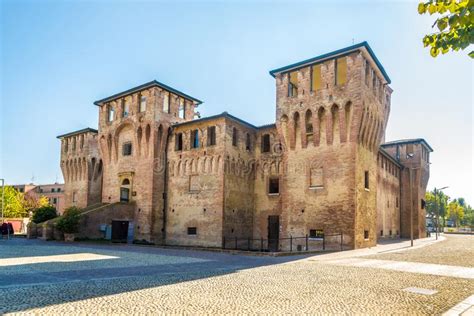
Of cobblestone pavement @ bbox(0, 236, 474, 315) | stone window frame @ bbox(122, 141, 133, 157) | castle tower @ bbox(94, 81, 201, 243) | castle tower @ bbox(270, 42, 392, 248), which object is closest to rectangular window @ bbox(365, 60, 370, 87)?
castle tower @ bbox(270, 42, 392, 248)

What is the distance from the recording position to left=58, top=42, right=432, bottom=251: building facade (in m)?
23.5

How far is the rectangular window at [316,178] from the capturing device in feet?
80.1

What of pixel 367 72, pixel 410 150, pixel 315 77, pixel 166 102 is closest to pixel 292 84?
pixel 315 77

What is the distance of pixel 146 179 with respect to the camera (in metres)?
31.0

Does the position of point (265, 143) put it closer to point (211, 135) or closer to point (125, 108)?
point (211, 135)

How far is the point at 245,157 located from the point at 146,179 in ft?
28.9

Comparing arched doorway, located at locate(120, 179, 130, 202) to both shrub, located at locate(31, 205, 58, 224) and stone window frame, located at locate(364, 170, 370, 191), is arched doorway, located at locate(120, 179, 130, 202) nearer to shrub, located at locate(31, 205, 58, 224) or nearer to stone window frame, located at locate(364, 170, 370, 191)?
shrub, located at locate(31, 205, 58, 224)

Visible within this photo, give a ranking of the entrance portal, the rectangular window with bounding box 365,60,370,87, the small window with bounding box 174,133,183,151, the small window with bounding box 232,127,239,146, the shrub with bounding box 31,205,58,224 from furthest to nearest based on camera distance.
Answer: the shrub with bounding box 31,205,58,224 < the small window with bounding box 174,133,183,151 < the small window with bounding box 232,127,239,146 < the entrance portal < the rectangular window with bounding box 365,60,370,87

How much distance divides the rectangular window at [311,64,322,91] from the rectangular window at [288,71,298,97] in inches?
56.3

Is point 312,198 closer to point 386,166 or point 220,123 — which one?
point 220,123

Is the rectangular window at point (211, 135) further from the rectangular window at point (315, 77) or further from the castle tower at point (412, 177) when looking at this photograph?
the castle tower at point (412, 177)

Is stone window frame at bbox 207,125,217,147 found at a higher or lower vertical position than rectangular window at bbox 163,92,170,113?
lower

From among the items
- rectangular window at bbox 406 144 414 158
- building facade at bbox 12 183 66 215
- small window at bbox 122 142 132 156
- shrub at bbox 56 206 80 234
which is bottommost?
shrub at bbox 56 206 80 234

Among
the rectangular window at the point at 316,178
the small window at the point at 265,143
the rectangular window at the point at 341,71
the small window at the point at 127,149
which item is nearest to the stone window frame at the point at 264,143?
the small window at the point at 265,143
